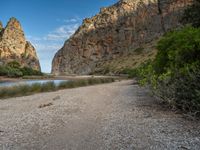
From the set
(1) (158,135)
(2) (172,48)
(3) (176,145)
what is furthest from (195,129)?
(2) (172,48)

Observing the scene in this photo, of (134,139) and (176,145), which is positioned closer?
(176,145)

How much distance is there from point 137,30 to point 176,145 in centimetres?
14262

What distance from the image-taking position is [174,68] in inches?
579

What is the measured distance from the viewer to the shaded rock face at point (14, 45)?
173625 millimetres

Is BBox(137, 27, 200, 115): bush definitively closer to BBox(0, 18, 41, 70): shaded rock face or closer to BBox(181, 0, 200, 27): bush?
BBox(181, 0, 200, 27): bush

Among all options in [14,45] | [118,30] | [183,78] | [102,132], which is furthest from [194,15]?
[14,45]

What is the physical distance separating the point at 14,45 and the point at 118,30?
69.2 m

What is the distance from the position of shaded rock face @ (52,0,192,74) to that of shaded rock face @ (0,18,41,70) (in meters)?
34.7

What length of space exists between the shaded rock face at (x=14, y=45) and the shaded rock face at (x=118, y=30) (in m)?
34.7

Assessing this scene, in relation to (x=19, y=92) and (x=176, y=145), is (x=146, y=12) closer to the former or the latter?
(x=19, y=92)


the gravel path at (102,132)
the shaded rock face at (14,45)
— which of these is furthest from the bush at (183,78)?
the shaded rock face at (14,45)

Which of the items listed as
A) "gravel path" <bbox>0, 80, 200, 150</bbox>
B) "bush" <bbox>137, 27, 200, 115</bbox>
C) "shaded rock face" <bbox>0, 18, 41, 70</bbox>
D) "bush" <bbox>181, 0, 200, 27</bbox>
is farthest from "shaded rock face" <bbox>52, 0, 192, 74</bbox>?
"gravel path" <bbox>0, 80, 200, 150</bbox>

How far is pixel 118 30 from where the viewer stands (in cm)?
15400

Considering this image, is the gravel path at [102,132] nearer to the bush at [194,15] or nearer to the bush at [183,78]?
the bush at [183,78]
